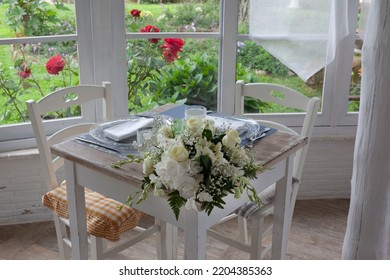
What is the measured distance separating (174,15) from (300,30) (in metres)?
0.67

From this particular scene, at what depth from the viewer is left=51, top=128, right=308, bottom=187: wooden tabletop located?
1814 mm

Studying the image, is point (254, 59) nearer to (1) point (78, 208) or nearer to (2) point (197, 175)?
(1) point (78, 208)

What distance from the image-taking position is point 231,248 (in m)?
2.88

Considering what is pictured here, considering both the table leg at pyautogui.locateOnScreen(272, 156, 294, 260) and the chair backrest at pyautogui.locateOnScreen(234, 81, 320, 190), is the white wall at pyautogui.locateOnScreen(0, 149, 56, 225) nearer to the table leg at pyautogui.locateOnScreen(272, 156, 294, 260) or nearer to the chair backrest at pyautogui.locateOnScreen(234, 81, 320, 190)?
the chair backrest at pyautogui.locateOnScreen(234, 81, 320, 190)

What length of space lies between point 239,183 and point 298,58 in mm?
1556

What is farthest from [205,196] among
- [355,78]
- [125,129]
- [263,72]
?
[355,78]

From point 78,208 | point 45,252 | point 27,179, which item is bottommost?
point 45,252

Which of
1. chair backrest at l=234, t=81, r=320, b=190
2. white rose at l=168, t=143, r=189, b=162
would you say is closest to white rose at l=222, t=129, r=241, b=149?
white rose at l=168, t=143, r=189, b=162

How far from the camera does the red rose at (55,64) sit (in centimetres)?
297

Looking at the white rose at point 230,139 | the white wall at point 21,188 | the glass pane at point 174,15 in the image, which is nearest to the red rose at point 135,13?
the glass pane at point 174,15

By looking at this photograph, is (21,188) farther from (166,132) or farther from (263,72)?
(166,132)

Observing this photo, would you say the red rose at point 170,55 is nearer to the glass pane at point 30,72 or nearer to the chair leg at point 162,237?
the glass pane at point 30,72

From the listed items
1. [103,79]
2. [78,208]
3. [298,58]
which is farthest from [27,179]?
[298,58]
